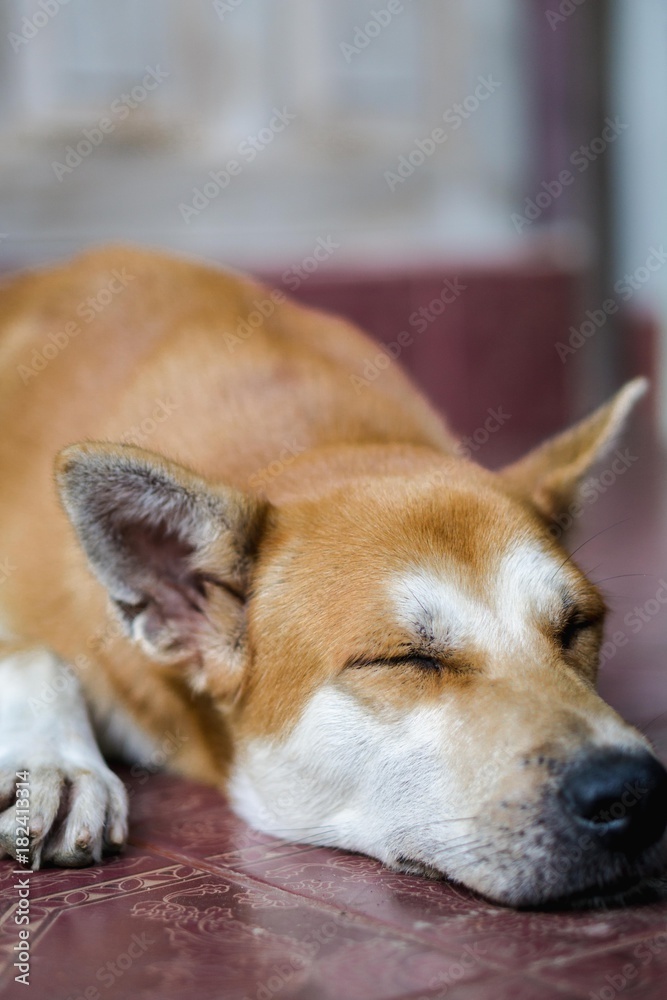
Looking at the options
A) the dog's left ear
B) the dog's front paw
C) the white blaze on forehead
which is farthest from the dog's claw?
the dog's left ear

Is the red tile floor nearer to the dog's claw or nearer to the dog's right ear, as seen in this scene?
the dog's claw

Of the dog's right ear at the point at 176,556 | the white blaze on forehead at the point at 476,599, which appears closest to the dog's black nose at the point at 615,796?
the white blaze on forehead at the point at 476,599

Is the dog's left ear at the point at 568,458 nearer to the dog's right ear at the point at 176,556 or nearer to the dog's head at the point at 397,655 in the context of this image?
the dog's head at the point at 397,655

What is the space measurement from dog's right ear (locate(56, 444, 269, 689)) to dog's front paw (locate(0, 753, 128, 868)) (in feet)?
1.04

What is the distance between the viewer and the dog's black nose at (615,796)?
194 centimetres

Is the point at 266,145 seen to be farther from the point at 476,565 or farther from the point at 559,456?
the point at 476,565

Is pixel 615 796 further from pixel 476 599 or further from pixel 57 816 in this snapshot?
pixel 57 816

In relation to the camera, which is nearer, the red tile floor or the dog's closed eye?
the red tile floor

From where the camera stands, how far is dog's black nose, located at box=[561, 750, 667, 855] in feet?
6.38

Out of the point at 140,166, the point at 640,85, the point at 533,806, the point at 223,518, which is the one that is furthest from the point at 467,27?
the point at 533,806

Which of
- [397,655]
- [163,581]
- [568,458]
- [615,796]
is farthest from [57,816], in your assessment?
[568,458]

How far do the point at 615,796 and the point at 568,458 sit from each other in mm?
1171

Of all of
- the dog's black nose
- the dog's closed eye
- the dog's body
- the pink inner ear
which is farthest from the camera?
the pink inner ear

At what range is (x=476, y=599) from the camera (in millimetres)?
2301
